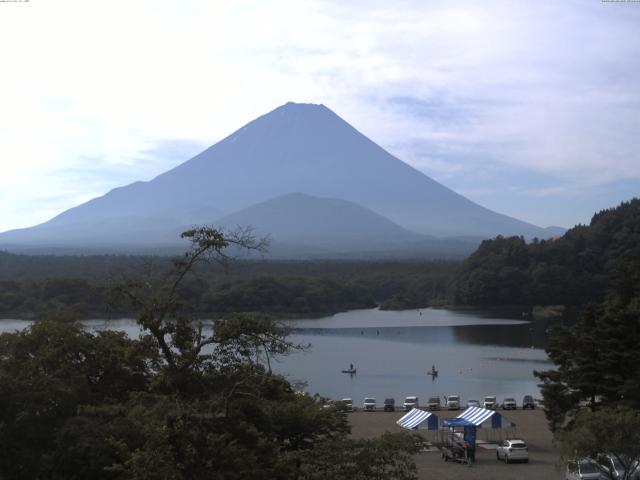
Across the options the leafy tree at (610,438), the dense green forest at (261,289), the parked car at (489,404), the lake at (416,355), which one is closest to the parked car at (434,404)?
the parked car at (489,404)

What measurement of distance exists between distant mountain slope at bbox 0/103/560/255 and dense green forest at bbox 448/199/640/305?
119m

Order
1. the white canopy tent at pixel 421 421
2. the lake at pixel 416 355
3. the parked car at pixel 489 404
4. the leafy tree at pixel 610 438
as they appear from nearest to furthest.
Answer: the leafy tree at pixel 610 438
the white canopy tent at pixel 421 421
the parked car at pixel 489 404
the lake at pixel 416 355

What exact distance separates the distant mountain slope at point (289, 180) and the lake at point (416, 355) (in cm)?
12824

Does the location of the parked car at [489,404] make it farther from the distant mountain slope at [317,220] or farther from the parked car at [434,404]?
the distant mountain slope at [317,220]

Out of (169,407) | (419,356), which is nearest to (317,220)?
(419,356)

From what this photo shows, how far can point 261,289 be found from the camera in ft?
151

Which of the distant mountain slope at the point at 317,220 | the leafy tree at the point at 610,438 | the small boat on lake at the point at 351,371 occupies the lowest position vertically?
the small boat on lake at the point at 351,371

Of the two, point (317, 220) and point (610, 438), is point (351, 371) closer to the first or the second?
point (610, 438)

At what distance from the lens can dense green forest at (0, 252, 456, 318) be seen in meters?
42.3

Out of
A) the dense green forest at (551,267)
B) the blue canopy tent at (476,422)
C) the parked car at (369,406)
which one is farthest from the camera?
the dense green forest at (551,267)

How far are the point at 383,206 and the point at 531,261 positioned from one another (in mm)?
137501

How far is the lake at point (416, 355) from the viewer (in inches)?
907

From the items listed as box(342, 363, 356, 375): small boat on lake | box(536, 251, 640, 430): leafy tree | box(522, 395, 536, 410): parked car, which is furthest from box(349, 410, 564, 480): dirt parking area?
box(342, 363, 356, 375): small boat on lake

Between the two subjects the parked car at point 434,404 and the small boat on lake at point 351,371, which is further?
the small boat on lake at point 351,371
